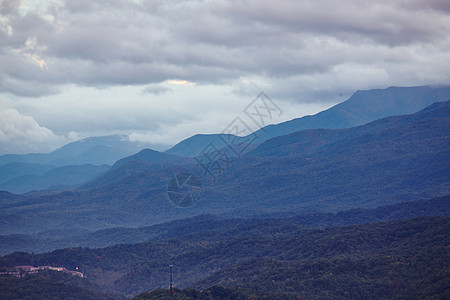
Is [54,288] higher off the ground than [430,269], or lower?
higher

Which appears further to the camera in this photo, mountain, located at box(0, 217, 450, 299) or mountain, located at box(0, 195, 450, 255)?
mountain, located at box(0, 195, 450, 255)

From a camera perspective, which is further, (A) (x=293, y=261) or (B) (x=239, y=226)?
(B) (x=239, y=226)

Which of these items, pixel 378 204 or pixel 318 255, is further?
pixel 378 204

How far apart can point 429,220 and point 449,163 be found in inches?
4014

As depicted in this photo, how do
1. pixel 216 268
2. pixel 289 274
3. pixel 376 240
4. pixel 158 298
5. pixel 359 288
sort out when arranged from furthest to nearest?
pixel 216 268 < pixel 376 240 < pixel 289 274 < pixel 359 288 < pixel 158 298

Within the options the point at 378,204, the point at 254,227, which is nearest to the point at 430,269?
the point at 254,227

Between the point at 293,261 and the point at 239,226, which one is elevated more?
the point at 239,226

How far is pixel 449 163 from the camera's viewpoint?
197 m

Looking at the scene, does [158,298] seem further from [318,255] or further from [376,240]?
[376,240]

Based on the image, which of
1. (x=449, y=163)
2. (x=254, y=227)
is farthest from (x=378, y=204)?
(x=254, y=227)

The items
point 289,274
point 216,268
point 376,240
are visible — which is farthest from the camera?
point 216,268

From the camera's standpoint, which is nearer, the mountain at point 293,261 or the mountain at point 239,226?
the mountain at point 293,261

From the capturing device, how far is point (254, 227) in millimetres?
155125

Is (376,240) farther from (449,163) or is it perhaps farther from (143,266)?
(449,163)
